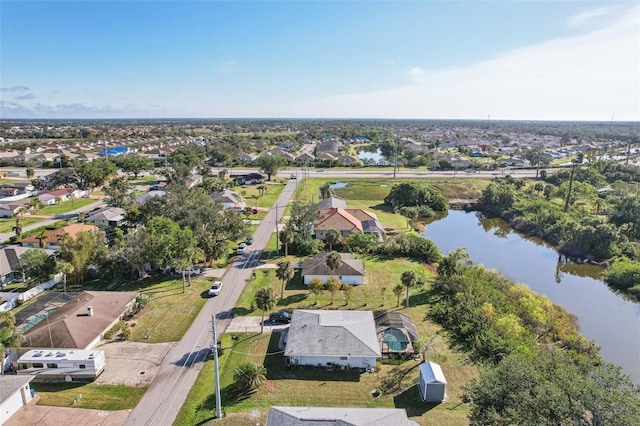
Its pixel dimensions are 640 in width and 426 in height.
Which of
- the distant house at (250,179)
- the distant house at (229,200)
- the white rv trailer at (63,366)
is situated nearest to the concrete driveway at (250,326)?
the white rv trailer at (63,366)

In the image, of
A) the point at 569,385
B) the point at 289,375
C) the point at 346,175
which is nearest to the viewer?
the point at 569,385

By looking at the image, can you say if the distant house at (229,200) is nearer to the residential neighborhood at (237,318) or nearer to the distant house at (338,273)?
the residential neighborhood at (237,318)

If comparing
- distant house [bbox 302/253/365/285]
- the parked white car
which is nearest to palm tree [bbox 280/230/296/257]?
distant house [bbox 302/253/365/285]

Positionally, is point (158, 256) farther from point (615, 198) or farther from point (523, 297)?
point (615, 198)

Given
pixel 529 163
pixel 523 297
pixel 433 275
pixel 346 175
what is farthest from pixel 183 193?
pixel 529 163

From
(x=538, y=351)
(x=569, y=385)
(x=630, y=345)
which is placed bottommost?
(x=630, y=345)

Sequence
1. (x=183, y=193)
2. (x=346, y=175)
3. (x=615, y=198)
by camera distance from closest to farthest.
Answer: (x=183, y=193) < (x=615, y=198) < (x=346, y=175)

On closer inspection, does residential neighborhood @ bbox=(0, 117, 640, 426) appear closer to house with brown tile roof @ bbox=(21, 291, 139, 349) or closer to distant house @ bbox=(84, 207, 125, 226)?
house with brown tile roof @ bbox=(21, 291, 139, 349)
